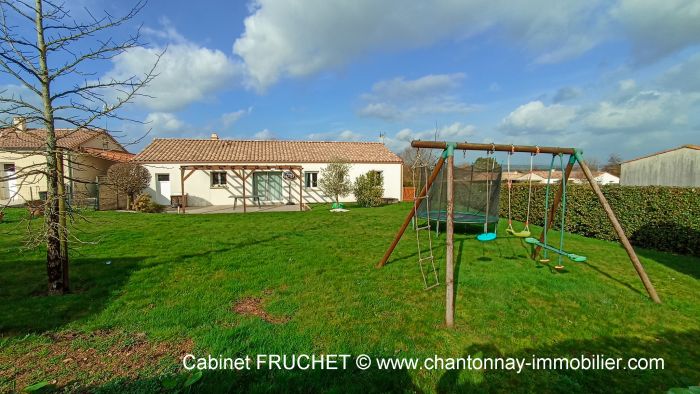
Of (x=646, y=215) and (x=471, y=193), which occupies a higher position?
(x=471, y=193)

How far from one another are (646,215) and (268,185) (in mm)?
17819

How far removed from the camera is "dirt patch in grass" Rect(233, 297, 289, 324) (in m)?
3.77

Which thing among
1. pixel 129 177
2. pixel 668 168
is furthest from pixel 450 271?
pixel 668 168

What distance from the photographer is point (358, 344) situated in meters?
3.20

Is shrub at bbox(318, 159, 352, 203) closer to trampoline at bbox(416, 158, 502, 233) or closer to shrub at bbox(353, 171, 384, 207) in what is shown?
shrub at bbox(353, 171, 384, 207)

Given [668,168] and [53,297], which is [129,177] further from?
[668,168]

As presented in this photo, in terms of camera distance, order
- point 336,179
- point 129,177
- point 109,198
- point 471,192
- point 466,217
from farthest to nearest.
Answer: point 336,179 → point 109,198 → point 129,177 → point 471,192 → point 466,217

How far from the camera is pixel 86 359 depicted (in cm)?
289

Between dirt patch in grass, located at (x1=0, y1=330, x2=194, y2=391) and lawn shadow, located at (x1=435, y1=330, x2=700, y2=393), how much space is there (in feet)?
8.49

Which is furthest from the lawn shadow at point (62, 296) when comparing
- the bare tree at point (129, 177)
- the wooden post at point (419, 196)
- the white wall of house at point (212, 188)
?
the white wall of house at point (212, 188)

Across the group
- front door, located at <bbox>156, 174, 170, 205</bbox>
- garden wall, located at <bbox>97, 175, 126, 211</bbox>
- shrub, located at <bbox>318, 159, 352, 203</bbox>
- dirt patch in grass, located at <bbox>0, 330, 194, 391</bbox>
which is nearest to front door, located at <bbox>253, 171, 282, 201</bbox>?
shrub, located at <bbox>318, 159, 352, 203</bbox>

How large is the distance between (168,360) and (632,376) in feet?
14.0

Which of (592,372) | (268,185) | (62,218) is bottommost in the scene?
(592,372)

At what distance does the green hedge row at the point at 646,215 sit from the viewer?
23.6ft
